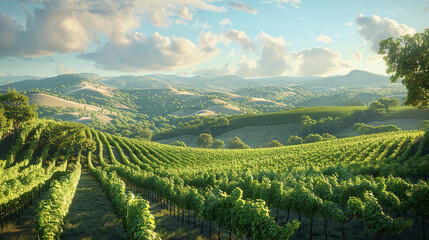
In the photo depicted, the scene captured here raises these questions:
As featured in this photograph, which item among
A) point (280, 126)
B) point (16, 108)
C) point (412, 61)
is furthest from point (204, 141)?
point (412, 61)

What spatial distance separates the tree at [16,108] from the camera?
74.2 metres

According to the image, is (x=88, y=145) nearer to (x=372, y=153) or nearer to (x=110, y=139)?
(x=110, y=139)

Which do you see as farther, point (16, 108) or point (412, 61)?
point (16, 108)

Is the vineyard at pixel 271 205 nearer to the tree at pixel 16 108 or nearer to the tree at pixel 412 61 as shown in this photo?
the tree at pixel 412 61

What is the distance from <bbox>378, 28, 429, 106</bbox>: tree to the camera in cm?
3054

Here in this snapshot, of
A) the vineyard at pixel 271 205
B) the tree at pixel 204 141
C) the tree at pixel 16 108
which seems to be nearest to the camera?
the vineyard at pixel 271 205

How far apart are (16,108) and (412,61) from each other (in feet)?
335

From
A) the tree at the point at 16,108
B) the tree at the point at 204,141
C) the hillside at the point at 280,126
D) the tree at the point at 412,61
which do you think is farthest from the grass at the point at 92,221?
the hillside at the point at 280,126

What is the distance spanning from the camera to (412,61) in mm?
31438

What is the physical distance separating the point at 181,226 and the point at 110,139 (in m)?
86.4

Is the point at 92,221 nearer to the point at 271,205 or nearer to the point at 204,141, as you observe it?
the point at 271,205

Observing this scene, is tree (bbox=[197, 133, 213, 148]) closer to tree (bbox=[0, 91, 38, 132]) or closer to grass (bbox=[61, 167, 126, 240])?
tree (bbox=[0, 91, 38, 132])

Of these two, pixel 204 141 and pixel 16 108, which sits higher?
pixel 16 108

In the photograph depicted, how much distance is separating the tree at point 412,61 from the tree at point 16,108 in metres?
97.1
